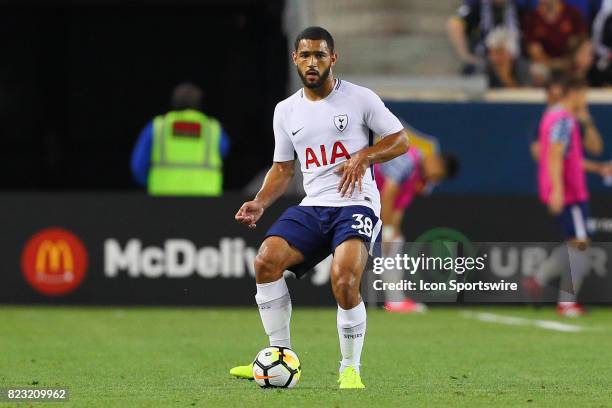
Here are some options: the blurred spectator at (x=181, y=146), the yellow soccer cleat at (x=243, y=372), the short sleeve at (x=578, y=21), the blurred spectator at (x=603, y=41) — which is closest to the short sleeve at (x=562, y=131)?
the blurred spectator at (x=603, y=41)

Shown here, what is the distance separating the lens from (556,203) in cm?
1584

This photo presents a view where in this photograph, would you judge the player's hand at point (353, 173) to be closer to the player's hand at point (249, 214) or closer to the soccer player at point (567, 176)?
the player's hand at point (249, 214)

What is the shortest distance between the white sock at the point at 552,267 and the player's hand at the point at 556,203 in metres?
0.60

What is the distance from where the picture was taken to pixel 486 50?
57.8ft

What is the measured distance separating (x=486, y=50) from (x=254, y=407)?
11.3 metres

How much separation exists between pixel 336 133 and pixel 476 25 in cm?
1003

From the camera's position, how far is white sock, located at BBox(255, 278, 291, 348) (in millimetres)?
7973

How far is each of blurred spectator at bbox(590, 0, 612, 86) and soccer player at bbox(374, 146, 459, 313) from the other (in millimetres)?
2558

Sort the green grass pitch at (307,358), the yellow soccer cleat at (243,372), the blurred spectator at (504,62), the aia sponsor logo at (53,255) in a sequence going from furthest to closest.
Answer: the blurred spectator at (504,62), the aia sponsor logo at (53,255), the yellow soccer cleat at (243,372), the green grass pitch at (307,358)

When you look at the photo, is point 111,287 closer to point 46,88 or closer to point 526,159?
point 526,159

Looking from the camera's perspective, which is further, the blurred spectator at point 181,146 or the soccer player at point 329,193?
the blurred spectator at point 181,146

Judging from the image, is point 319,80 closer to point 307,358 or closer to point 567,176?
point 307,358

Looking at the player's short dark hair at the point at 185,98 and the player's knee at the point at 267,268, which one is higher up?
the player's short dark hair at the point at 185,98

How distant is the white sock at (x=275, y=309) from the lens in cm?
797
